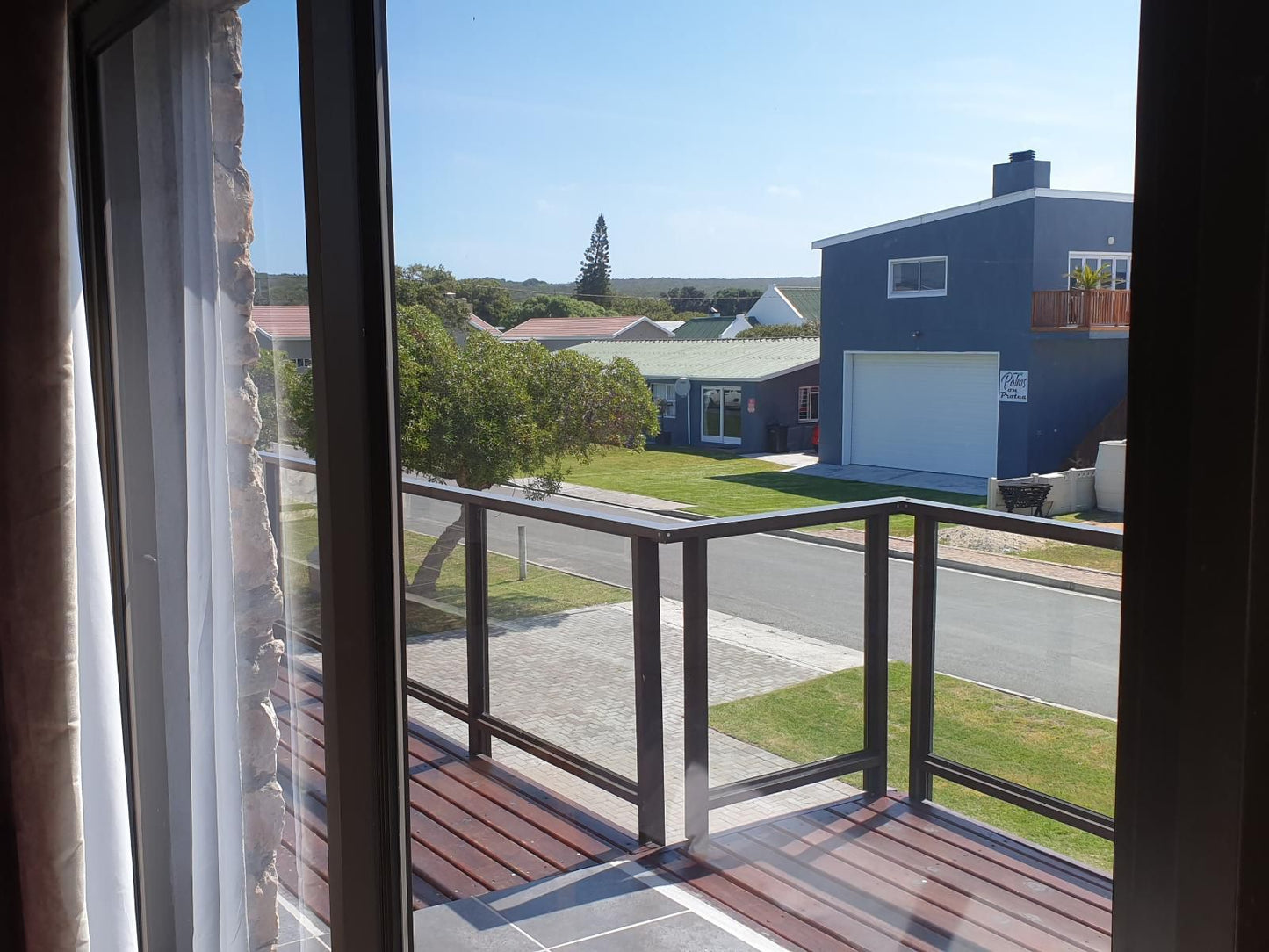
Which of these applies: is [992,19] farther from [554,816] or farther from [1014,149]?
[554,816]

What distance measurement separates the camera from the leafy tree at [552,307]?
1.27 m

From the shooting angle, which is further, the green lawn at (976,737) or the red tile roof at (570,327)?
the red tile roof at (570,327)

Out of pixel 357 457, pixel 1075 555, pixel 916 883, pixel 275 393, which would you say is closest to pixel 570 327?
pixel 357 457

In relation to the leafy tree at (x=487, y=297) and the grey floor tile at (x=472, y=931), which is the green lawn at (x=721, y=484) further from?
the grey floor tile at (x=472, y=931)

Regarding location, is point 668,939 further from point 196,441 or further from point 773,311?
point 773,311

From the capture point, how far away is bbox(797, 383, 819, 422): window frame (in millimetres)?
997

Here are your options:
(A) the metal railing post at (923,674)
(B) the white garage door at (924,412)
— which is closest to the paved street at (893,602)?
(A) the metal railing post at (923,674)

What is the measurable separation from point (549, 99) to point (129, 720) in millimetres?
1321

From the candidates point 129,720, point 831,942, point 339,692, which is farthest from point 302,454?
point 831,942

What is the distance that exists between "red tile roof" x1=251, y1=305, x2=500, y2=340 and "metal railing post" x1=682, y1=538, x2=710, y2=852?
20.1 inches

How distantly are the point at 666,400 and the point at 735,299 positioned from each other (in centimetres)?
16

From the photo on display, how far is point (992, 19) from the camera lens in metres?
0.79

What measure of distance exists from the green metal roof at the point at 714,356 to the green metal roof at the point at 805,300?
22mm

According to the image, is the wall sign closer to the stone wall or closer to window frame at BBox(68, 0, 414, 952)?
window frame at BBox(68, 0, 414, 952)
